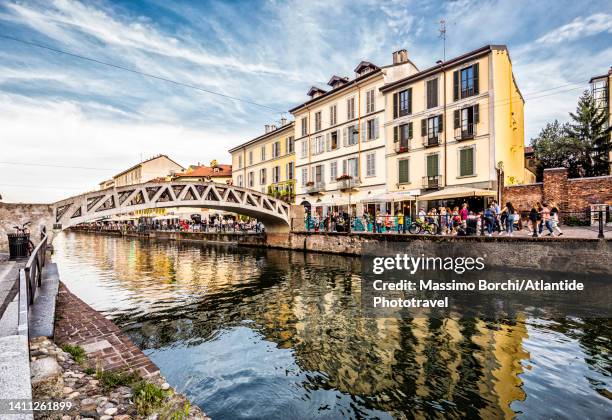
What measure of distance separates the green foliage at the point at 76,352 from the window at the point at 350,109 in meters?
29.9

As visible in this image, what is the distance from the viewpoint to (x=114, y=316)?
9.98 metres

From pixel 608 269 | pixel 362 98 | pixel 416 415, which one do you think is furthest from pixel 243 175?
pixel 416 415

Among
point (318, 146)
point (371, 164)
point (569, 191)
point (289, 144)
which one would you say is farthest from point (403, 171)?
point (289, 144)

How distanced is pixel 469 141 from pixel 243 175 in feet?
102

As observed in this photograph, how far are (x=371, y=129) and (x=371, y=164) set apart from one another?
3.18 metres

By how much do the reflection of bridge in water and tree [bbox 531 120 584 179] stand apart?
87.2 ft

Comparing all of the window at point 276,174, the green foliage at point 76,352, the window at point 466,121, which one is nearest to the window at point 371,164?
the window at point 466,121

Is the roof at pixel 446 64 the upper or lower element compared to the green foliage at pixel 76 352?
upper

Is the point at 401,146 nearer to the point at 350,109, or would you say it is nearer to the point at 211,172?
the point at 350,109

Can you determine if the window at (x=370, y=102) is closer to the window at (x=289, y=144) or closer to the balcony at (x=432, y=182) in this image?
the balcony at (x=432, y=182)

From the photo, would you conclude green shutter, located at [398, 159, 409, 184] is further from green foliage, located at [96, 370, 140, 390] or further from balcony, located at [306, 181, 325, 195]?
green foliage, located at [96, 370, 140, 390]

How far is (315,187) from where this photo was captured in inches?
1361

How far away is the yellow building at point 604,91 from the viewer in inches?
1139

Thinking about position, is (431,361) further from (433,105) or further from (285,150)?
(285,150)
